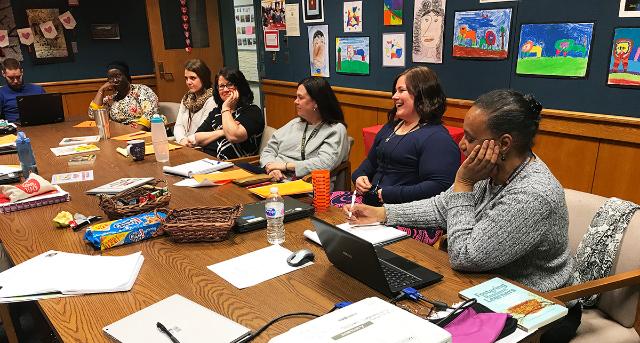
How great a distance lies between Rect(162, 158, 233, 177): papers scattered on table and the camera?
2.47 meters

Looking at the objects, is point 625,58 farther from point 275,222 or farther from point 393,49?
point 275,222

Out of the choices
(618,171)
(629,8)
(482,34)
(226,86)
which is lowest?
(618,171)

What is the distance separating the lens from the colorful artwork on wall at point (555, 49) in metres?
2.84

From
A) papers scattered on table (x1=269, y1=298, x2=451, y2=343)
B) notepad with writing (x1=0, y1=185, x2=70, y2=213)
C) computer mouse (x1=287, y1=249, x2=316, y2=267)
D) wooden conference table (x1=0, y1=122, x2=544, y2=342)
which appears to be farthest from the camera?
notepad with writing (x1=0, y1=185, x2=70, y2=213)

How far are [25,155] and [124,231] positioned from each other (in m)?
1.21

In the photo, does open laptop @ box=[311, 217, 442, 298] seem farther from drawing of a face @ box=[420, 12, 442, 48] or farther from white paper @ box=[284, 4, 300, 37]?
white paper @ box=[284, 4, 300, 37]

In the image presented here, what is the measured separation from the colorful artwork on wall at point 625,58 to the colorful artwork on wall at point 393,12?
1655 mm

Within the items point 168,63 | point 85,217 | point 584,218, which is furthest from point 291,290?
point 168,63

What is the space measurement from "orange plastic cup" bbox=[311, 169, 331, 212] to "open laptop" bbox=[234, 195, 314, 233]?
0.04 meters

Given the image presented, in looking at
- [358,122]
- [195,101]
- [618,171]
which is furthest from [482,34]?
[195,101]

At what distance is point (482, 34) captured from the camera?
3328 millimetres

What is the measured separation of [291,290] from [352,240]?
0.22 meters

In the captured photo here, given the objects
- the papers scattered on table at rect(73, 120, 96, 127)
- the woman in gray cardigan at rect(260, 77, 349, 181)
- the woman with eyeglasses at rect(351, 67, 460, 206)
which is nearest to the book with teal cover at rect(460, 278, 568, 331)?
the woman with eyeglasses at rect(351, 67, 460, 206)

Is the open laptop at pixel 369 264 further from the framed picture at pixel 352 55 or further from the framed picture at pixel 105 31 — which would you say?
the framed picture at pixel 105 31
